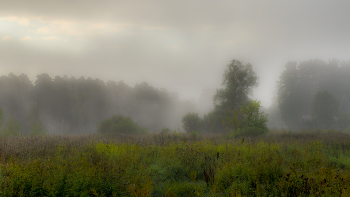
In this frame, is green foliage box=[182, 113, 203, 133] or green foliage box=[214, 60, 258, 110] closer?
green foliage box=[214, 60, 258, 110]

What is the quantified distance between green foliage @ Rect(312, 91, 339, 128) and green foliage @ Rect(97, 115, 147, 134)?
36.7 metres

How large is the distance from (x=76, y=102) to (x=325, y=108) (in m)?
64.3

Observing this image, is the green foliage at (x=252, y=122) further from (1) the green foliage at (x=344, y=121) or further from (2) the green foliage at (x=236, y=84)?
(1) the green foliage at (x=344, y=121)

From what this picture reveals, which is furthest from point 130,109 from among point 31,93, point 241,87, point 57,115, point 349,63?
point 349,63

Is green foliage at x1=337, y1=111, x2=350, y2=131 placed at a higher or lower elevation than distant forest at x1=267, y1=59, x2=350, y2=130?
lower

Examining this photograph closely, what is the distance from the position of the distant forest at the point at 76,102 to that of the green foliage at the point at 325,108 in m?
44.3

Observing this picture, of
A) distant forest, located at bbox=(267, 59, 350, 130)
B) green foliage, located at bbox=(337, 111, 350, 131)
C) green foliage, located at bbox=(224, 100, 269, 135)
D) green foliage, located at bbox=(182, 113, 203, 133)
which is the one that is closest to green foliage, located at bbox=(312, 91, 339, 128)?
green foliage, located at bbox=(337, 111, 350, 131)

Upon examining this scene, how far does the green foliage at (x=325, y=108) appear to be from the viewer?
38969 millimetres

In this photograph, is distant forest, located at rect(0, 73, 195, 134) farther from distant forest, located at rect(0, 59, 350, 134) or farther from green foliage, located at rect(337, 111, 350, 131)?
green foliage, located at rect(337, 111, 350, 131)

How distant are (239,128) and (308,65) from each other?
153 ft

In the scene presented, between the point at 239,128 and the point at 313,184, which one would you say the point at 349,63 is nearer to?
the point at 239,128

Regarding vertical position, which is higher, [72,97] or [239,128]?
[72,97]

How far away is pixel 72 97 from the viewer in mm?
56719

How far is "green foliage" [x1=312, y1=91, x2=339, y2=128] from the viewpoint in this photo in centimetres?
3897
